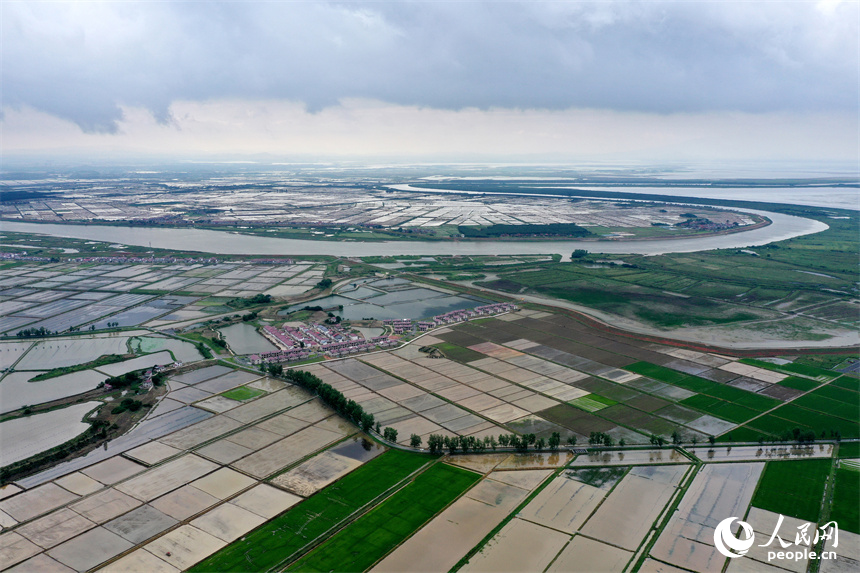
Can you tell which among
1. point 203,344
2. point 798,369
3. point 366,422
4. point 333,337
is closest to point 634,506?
point 366,422

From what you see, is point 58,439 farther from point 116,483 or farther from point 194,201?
point 194,201

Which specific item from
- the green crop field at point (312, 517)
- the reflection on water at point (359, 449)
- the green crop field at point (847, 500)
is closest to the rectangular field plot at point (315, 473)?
the reflection on water at point (359, 449)

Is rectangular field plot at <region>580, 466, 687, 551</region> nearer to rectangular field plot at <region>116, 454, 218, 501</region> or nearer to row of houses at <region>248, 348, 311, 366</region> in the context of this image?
→ rectangular field plot at <region>116, 454, 218, 501</region>

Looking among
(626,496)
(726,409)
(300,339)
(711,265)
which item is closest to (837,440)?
(726,409)

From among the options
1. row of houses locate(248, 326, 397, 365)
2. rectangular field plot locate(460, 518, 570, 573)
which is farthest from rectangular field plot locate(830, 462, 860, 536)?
row of houses locate(248, 326, 397, 365)

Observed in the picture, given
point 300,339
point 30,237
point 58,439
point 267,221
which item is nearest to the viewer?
point 58,439

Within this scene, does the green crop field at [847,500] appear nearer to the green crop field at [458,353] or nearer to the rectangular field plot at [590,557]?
the rectangular field plot at [590,557]
